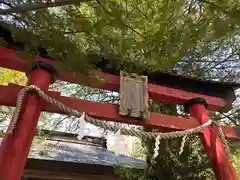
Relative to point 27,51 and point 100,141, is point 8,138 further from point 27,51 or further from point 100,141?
point 100,141

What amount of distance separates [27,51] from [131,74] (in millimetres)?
1740

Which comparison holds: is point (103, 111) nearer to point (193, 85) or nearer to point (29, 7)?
point (193, 85)

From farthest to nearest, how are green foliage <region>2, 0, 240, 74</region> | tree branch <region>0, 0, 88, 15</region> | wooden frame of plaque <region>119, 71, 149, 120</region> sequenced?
wooden frame of plaque <region>119, 71, 149, 120</region>, green foliage <region>2, 0, 240, 74</region>, tree branch <region>0, 0, 88, 15</region>

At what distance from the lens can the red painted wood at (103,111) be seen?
2.88 metres

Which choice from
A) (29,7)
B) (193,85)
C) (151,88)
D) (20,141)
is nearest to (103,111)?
(151,88)

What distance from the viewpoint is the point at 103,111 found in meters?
3.20

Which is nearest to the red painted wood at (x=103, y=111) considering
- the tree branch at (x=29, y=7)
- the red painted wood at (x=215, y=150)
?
the red painted wood at (x=215, y=150)

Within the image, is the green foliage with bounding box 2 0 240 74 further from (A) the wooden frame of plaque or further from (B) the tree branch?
(A) the wooden frame of plaque

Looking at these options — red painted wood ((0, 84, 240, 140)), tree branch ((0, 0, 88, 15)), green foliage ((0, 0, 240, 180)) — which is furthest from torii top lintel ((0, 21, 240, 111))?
tree branch ((0, 0, 88, 15))

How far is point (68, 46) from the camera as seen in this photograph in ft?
6.43

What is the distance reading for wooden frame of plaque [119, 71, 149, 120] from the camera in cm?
323

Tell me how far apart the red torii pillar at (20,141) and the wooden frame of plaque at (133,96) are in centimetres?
86

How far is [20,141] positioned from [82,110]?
78 centimetres

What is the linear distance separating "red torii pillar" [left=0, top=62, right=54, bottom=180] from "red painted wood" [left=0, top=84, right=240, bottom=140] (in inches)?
7.0
